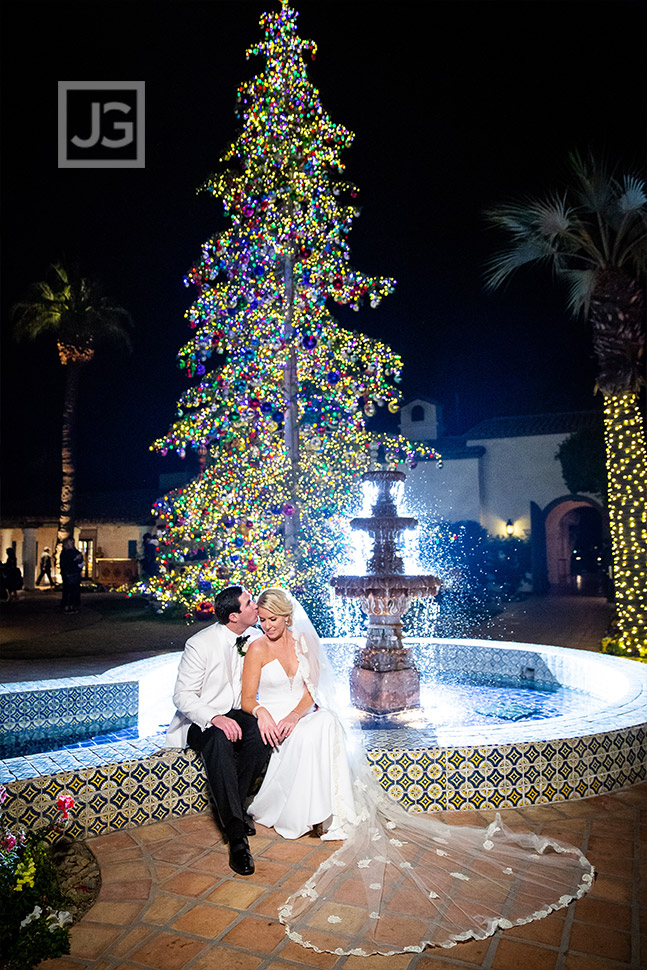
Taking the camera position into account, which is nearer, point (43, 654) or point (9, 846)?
point (9, 846)

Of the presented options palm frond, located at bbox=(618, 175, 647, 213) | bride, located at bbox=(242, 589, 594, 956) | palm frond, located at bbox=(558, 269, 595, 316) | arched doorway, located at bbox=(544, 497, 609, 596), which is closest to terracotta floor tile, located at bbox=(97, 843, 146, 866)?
bride, located at bbox=(242, 589, 594, 956)

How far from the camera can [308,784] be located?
4230mm

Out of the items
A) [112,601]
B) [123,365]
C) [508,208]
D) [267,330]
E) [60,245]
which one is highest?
[60,245]

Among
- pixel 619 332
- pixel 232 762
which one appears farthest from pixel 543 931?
pixel 619 332

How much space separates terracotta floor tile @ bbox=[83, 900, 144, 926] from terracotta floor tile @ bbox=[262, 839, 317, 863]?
84 centimetres

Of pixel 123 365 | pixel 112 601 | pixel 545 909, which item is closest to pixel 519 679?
pixel 545 909

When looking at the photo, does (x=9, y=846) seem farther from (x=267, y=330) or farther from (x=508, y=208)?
(x=508, y=208)

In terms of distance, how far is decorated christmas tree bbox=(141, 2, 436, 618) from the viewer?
12852 mm

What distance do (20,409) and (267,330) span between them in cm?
3089

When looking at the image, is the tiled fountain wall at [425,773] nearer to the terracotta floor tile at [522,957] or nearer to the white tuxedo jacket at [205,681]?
the white tuxedo jacket at [205,681]

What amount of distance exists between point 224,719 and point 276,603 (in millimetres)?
807

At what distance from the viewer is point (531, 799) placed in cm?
477

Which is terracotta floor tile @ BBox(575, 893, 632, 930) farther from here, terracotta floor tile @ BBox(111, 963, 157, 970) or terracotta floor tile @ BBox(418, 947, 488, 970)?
terracotta floor tile @ BBox(111, 963, 157, 970)

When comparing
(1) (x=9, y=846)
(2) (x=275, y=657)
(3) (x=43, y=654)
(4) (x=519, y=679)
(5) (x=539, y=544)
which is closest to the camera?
(1) (x=9, y=846)
